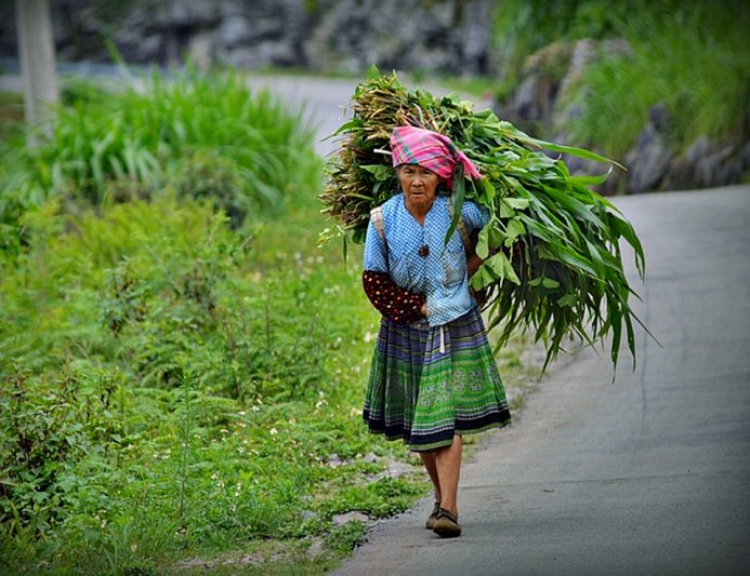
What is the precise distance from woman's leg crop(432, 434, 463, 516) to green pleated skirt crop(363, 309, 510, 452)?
0.20 ft

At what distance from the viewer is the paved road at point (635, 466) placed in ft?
17.4

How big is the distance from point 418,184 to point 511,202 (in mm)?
440

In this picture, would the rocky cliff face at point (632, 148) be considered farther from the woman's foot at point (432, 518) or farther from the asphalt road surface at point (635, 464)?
the woman's foot at point (432, 518)

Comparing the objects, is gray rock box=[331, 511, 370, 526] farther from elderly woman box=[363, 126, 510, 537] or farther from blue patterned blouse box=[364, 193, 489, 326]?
blue patterned blouse box=[364, 193, 489, 326]

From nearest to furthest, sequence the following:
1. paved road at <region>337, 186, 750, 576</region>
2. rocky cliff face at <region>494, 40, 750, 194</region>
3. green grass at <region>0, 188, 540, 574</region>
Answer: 1. paved road at <region>337, 186, 750, 576</region>
2. green grass at <region>0, 188, 540, 574</region>
3. rocky cliff face at <region>494, 40, 750, 194</region>

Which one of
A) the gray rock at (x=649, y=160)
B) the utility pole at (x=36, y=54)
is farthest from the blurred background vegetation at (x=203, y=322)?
the utility pole at (x=36, y=54)

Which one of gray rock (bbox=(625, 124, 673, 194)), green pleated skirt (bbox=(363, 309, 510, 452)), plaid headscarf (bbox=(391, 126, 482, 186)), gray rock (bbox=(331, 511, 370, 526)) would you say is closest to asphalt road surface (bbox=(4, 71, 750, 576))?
gray rock (bbox=(331, 511, 370, 526))

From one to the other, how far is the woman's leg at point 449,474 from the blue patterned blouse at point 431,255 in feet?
1.78

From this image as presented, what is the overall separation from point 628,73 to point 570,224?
35.7 ft

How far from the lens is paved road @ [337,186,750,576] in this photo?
17.4 ft

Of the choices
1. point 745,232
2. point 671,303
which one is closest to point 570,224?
point 671,303

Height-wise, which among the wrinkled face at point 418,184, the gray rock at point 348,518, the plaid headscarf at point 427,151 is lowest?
the gray rock at point 348,518

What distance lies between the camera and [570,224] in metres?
6.06

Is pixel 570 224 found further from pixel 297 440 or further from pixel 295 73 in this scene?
pixel 295 73
